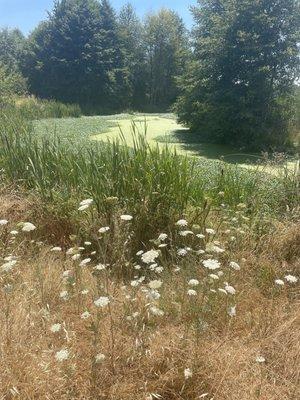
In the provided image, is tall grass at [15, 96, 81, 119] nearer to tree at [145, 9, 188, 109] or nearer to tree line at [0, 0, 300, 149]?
tree line at [0, 0, 300, 149]

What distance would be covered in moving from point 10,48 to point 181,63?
41.7 ft

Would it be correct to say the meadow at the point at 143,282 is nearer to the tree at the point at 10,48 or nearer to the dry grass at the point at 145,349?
the dry grass at the point at 145,349

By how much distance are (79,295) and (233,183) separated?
6.27 feet

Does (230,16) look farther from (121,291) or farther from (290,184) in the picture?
(121,291)

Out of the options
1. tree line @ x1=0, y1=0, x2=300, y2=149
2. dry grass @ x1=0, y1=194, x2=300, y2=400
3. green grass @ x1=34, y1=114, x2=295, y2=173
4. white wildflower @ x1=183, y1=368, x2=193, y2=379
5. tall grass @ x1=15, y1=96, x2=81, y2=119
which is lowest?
dry grass @ x1=0, y1=194, x2=300, y2=400

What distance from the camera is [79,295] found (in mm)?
1886

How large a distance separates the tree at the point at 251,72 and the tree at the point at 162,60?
1590 cm

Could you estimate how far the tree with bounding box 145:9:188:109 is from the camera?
24.0 meters

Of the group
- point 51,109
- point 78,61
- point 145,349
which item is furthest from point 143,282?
point 78,61

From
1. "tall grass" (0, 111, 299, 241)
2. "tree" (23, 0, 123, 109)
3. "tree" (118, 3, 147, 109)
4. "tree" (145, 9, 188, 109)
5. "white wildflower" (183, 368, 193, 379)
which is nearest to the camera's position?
"white wildflower" (183, 368, 193, 379)

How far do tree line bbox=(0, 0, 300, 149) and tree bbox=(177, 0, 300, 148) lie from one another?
0.02m

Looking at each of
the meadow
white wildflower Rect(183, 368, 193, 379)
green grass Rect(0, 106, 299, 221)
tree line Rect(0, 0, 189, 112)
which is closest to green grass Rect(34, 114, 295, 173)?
green grass Rect(0, 106, 299, 221)

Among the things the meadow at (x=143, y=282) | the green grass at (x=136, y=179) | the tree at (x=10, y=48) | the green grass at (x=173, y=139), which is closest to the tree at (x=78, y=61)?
the tree at (x=10, y=48)

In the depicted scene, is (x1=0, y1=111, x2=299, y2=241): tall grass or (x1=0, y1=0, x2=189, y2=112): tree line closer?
(x1=0, y1=111, x2=299, y2=241): tall grass
